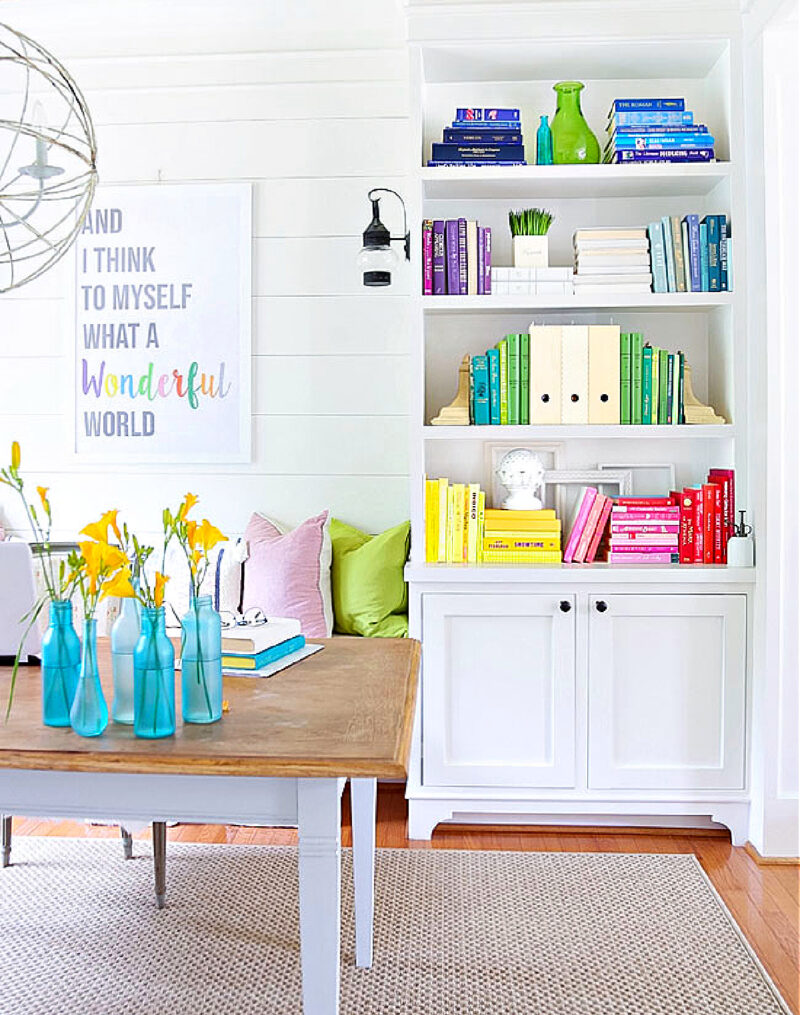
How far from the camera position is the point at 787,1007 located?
2.20m

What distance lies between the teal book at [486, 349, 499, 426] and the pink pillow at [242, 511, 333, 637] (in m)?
0.75

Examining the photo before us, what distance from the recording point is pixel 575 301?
3.23 metres

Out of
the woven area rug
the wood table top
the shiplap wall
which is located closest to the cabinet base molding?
the woven area rug

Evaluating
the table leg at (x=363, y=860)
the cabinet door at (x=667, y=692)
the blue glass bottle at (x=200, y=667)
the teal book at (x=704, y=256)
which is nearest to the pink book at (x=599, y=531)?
the cabinet door at (x=667, y=692)

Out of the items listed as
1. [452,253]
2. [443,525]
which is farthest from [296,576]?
[452,253]

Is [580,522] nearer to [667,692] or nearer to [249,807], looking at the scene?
[667,692]

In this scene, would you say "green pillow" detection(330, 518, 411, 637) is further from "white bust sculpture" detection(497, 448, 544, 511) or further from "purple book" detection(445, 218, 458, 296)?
"purple book" detection(445, 218, 458, 296)

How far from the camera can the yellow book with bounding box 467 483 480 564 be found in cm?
328

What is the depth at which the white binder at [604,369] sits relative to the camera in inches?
128

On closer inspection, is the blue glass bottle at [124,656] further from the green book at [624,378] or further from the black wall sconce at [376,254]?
the green book at [624,378]

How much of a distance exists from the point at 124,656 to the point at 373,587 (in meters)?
1.89

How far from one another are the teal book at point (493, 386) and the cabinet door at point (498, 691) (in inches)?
22.4

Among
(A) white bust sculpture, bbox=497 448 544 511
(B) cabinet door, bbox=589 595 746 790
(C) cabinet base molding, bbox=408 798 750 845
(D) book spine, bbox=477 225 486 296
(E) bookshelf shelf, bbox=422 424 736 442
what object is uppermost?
(D) book spine, bbox=477 225 486 296

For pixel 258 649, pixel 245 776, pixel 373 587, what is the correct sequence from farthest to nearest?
pixel 373 587
pixel 258 649
pixel 245 776
